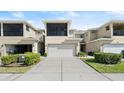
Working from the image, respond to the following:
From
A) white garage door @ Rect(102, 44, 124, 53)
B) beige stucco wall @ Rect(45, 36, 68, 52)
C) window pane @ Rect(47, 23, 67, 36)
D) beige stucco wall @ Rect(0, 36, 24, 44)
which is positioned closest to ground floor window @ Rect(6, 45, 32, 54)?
beige stucco wall @ Rect(0, 36, 24, 44)

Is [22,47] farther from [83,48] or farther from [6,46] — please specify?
[83,48]

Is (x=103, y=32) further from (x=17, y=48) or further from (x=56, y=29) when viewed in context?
(x=17, y=48)

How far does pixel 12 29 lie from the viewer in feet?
101

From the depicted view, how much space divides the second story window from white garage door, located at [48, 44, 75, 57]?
5.26 metres

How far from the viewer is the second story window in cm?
3061

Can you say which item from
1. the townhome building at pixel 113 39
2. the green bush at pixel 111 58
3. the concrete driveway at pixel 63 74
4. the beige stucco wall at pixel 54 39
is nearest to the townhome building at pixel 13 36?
the beige stucco wall at pixel 54 39

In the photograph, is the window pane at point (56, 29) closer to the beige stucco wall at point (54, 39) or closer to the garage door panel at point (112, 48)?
the beige stucco wall at point (54, 39)

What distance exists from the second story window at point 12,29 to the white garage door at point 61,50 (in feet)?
17.3

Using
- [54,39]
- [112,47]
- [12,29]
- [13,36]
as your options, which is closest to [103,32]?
[112,47]

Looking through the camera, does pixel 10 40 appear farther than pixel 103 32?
No

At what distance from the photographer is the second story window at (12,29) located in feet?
100

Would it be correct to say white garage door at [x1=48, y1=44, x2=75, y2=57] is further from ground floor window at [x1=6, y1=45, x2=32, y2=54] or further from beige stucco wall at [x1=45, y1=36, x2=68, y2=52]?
ground floor window at [x1=6, y1=45, x2=32, y2=54]

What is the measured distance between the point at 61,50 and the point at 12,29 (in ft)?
27.1
